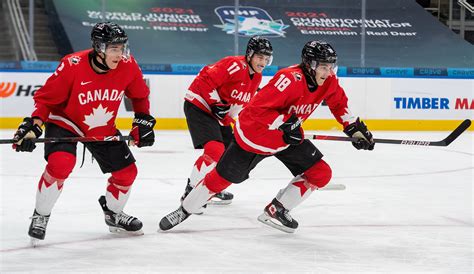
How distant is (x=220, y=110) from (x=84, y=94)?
116cm

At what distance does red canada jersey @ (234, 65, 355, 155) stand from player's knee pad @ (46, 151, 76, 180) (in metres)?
0.78

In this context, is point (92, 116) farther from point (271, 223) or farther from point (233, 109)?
point (233, 109)

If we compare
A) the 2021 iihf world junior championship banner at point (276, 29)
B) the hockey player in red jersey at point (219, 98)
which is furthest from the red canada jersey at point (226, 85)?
the 2021 iihf world junior championship banner at point (276, 29)

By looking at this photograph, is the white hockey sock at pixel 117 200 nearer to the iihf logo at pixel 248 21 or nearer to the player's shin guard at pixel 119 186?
the player's shin guard at pixel 119 186

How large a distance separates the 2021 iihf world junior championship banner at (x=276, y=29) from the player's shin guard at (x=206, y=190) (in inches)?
272

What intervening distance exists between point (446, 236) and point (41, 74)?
251 inches

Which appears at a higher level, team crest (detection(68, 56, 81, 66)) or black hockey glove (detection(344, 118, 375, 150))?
team crest (detection(68, 56, 81, 66))

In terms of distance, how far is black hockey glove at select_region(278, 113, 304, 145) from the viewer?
3.43m

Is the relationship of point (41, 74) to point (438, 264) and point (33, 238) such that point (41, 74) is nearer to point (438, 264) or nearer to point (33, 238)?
point (33, 238)

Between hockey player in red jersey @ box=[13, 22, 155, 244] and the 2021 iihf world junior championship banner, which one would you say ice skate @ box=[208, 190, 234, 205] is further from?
the 2021 iihf world junior championship banner

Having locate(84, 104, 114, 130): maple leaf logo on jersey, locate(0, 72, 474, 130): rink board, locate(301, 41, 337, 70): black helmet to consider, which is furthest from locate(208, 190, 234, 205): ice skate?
locate(0, 72, 474, 130): rink board

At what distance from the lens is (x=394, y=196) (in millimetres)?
4930

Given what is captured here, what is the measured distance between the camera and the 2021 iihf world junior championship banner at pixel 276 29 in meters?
10.7

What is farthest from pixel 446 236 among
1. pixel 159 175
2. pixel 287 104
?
pixel 159 175
